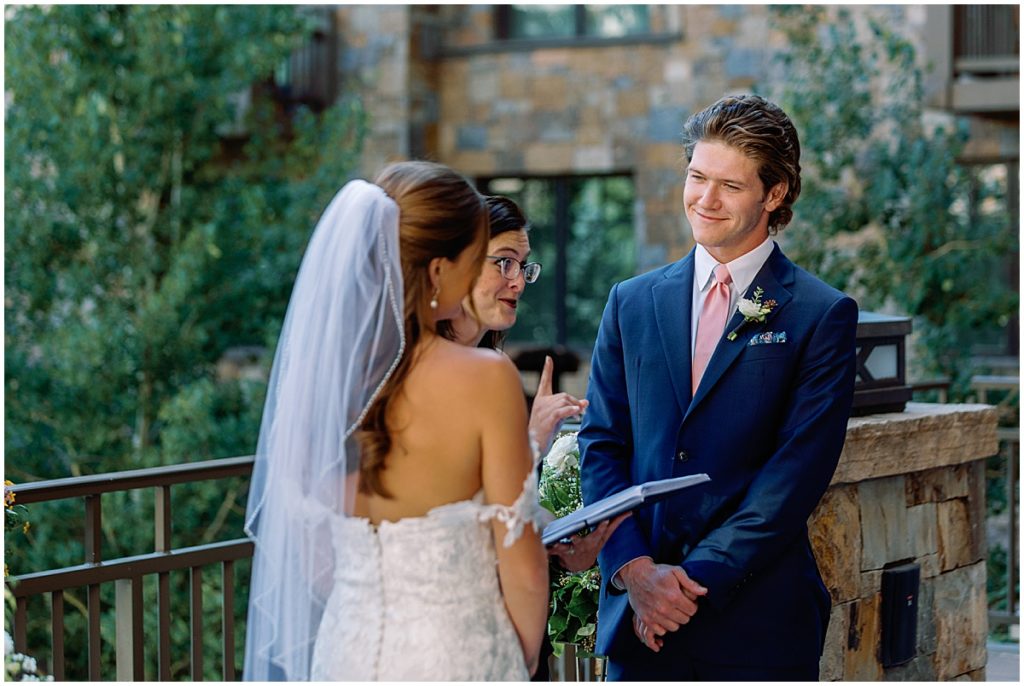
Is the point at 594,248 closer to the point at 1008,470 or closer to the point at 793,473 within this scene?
the point at 1008,470

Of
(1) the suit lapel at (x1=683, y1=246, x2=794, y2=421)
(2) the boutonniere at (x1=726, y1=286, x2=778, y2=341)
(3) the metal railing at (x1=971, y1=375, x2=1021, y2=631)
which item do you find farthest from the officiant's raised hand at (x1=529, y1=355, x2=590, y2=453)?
(3) the metal railing at (x1=971, y1=375, x2=1021, y2=631)

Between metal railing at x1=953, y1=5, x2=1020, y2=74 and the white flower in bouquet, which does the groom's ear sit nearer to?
the white flower in bouquet

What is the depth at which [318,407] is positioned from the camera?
2.16m

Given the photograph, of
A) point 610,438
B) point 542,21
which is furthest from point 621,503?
point 542,21

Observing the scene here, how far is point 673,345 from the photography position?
266cm

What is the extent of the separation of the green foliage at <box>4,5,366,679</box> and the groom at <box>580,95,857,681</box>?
18.5ft

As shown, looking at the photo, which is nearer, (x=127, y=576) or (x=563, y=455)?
(x=563, y=455)

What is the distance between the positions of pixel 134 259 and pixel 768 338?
6.90 m

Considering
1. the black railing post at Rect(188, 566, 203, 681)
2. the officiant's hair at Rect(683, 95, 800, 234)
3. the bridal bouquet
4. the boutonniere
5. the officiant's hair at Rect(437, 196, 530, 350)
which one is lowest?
the black railing post at Rect(188, 566, 203, 681)

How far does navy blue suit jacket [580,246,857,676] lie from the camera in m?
2.51

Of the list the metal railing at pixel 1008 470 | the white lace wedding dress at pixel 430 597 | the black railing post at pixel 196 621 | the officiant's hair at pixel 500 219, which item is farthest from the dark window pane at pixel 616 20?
the white lace wedding dress at pixel 430 597

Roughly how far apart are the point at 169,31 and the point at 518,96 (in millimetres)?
4652

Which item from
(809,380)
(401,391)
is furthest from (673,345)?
(401,391)

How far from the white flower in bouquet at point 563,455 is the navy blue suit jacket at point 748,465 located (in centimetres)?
35
